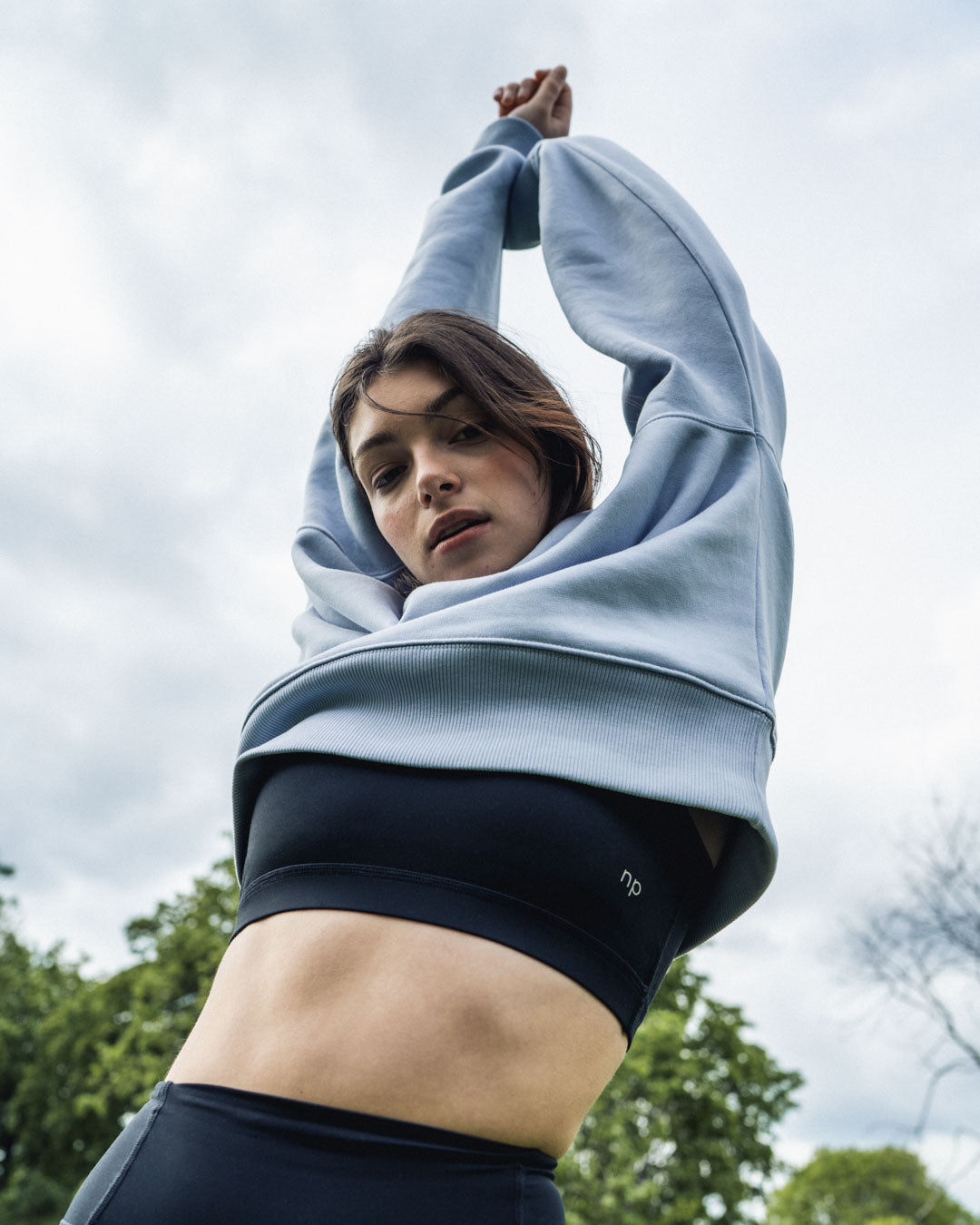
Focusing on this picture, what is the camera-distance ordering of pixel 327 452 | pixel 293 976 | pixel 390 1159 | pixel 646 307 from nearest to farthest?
1. pixel 390 1159
2. pixel 293 976
3. pixel 646 307
4. pixel 327 452

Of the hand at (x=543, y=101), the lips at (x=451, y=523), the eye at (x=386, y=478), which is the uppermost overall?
the hand at (x=543, y=101)

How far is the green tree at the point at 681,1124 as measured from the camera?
11.1m

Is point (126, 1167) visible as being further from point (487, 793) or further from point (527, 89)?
point (527, 89)

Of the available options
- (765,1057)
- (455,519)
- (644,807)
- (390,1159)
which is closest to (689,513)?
(455,519)

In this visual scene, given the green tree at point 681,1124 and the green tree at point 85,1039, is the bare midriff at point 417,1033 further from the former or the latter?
the green tree at point 85,1039

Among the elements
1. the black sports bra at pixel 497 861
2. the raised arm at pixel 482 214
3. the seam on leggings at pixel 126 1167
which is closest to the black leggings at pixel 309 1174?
the seam on leggings at pixel 126 1167

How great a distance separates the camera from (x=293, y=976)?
1.31 metres

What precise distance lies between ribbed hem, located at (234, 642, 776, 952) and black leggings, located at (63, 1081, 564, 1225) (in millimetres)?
480

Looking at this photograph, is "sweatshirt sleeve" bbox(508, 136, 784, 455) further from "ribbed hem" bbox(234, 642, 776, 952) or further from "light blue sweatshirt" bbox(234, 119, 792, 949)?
"ribbed hem" bbox(234, 642, 776, 952)

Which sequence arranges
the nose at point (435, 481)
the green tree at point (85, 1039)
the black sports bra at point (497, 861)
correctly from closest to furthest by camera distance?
1. the black sports bra at point (497, 861)
2. the nose at point (435, 481)
3. the green tree at point (85, 1039)

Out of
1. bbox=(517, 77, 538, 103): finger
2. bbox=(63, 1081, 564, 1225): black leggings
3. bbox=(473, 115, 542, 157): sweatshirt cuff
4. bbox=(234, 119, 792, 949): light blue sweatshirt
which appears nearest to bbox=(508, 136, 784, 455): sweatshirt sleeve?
bbox=(234, 119, 792, 949): light blue sweatshirt

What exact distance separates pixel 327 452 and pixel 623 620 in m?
1.59

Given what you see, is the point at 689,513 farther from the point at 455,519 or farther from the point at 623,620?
the point at 455,519

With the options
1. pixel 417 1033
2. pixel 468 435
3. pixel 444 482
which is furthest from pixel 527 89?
pixel 417 1033
